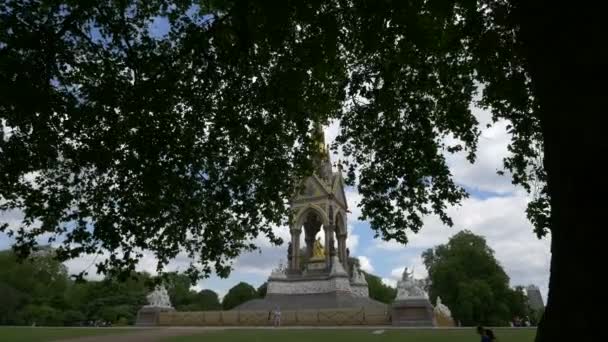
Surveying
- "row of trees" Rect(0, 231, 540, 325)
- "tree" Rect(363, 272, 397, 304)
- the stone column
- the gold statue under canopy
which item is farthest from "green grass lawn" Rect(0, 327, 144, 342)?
"tree" Rect(363, 272, 397, 304)

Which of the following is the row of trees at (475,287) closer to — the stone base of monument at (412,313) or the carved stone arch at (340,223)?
the carved stone arch at (340,223)

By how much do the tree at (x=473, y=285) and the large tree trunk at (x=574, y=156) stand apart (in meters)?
41.7

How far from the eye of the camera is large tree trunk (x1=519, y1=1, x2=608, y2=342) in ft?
11.0

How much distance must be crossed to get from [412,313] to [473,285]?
2226cm

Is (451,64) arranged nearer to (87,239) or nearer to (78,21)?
(78,21)

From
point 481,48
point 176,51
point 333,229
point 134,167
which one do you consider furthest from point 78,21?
point 333,229

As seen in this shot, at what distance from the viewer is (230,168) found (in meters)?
10.5

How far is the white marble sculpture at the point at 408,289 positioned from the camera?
26075 mm

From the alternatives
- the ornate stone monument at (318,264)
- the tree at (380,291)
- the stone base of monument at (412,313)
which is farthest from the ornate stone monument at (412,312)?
the tree at (380,291)

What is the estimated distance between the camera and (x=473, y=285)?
4409 centimetres

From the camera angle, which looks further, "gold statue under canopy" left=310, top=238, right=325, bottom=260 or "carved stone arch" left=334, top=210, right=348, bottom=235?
"carved stone arch" left=334, top=210, right=348, bottom=235

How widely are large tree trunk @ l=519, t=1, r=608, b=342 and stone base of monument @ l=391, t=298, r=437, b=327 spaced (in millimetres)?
21634

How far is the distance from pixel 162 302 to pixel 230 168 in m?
24.7

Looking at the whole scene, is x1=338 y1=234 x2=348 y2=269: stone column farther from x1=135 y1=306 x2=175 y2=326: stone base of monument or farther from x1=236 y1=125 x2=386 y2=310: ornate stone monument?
x1=135 y1=306 x2=175 y2=326: stone base of monument
